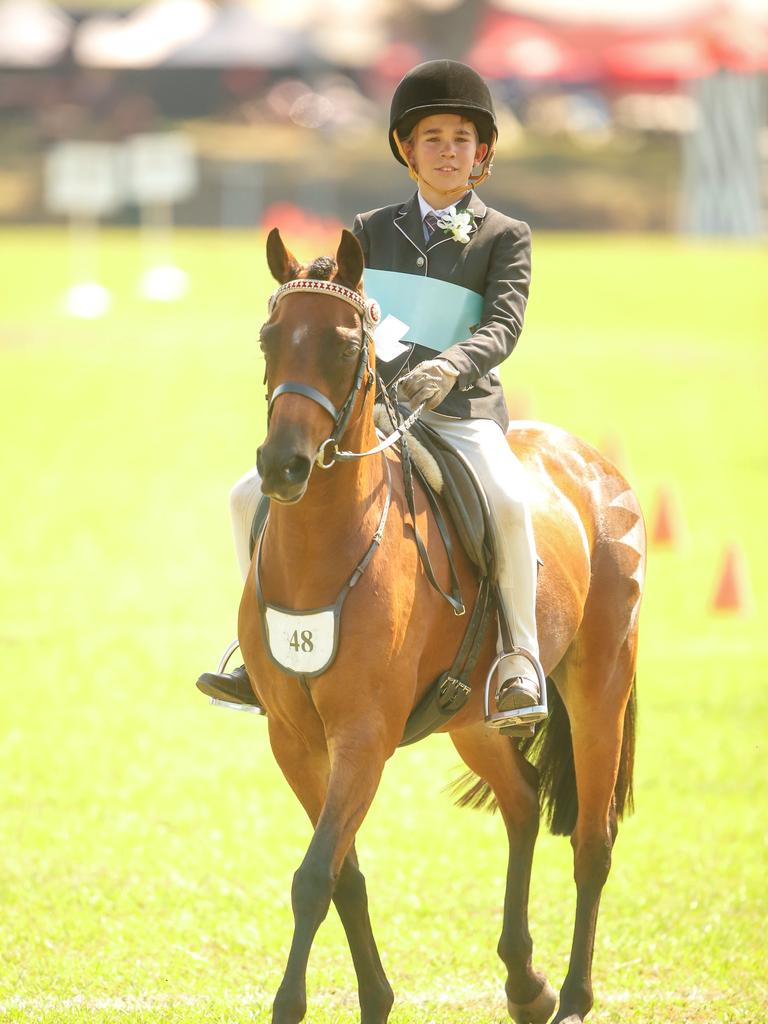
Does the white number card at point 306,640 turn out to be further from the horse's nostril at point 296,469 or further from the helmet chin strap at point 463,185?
the helmet chin strap at point 463,185

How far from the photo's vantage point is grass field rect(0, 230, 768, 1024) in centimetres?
651

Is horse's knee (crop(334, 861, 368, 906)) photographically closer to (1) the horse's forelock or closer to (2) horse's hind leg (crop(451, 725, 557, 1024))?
(2) horse's hind leg (crop(451, 725, 557, 1024))

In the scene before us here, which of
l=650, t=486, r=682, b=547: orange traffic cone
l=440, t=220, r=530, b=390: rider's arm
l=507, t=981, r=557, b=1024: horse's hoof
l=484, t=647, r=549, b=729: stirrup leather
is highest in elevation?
l=440, t=220, r=530, b=390: rider's arm

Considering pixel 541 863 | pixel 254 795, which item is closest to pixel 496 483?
pixel 541 863

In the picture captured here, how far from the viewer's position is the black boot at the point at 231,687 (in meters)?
5.62

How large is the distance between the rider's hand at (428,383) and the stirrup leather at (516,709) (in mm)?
977

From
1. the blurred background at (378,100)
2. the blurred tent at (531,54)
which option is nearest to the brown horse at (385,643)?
the blurred background at (378,100)

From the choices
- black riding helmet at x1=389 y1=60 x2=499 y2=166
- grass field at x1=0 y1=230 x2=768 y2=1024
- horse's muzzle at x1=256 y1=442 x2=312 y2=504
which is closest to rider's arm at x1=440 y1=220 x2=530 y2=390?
black riding helmet at x1=389 y1=60 x2=499 y2=166

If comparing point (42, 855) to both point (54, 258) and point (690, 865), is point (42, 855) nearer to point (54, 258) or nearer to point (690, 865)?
point (690, 865)

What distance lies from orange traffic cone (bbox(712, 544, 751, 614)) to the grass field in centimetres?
19

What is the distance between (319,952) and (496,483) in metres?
2.50

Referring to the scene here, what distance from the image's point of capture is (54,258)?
4328 centimetres

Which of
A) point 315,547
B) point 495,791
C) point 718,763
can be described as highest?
point 315,547

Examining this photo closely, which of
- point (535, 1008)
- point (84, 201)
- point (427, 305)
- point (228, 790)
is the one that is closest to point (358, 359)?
point (427, 305)
